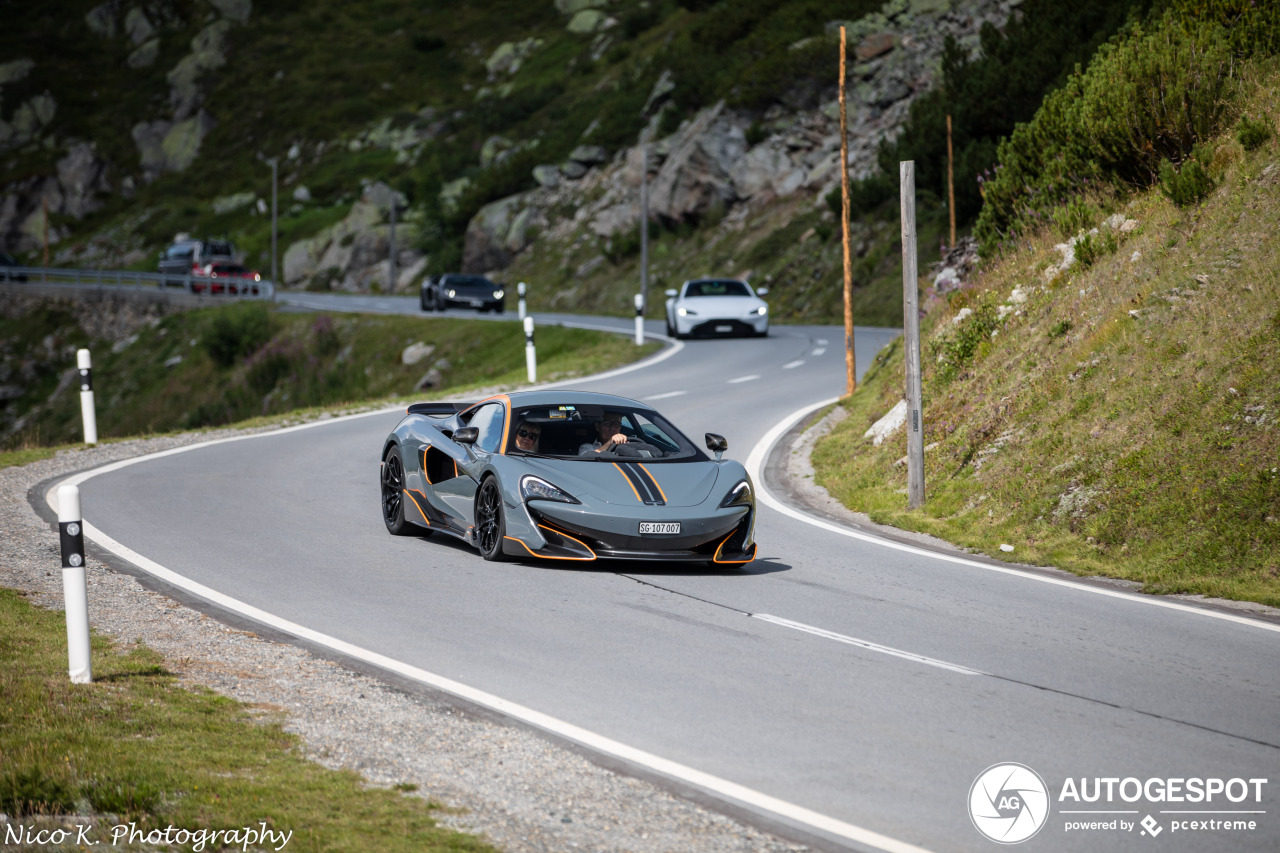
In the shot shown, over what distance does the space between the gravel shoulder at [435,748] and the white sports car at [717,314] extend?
80.0ft

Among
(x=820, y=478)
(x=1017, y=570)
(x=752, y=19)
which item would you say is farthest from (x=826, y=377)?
(x=752, y=19)

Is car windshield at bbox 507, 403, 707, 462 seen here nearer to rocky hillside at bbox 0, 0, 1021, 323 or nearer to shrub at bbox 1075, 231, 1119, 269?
shrub at bbox 1075, 231, 1119, 269

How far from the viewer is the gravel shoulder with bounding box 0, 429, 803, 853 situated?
15.0 feet

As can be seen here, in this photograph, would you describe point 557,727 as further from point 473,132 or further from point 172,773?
point 473,132

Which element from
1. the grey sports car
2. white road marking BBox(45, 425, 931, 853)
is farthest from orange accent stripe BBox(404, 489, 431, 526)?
white road marking BBox(45, 425, 931, 853)

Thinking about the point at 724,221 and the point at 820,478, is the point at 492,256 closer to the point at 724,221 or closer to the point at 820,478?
the point at 724,221

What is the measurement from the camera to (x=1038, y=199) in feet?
58.2

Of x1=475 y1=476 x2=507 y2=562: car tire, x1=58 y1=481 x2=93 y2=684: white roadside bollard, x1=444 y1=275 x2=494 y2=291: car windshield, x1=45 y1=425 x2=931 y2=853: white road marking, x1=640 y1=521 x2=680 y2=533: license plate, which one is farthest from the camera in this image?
x1=444 y1=275 x2=494 y2=291: car windshield

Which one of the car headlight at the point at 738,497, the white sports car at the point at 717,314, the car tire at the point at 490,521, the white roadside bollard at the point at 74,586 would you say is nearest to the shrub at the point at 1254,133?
the car headlight at the point at 738,497

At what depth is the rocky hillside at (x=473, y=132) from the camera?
174 ft

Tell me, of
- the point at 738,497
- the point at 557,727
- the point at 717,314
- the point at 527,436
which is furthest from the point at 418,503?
the point at 717,314

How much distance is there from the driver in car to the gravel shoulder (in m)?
3.35

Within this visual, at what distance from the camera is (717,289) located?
3366 cm

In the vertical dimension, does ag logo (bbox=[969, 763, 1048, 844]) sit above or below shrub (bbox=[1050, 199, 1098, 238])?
below
